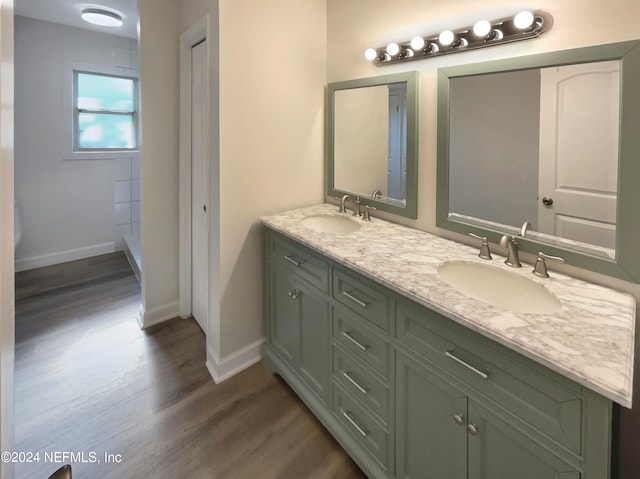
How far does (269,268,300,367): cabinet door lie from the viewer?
1854mm

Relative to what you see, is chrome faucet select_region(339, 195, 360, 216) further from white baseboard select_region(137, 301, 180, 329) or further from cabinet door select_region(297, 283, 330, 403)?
white baseboard select_region(137, 301, 180, 329)

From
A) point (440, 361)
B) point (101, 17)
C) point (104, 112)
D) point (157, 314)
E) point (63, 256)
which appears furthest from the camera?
point (104, 112)

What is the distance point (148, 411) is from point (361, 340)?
3.94 feet

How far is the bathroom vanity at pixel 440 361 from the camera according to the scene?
79 cm

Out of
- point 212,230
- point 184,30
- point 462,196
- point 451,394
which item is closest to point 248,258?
point 212,230

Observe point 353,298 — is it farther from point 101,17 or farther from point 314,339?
point 101,17

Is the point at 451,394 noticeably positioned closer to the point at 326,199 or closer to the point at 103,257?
the point at 326,199

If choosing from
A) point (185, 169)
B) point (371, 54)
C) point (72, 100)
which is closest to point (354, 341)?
point (371, 54)

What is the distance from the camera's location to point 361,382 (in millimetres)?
1429

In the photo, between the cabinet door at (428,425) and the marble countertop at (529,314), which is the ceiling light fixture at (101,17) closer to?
the marble countertop at (529,314)

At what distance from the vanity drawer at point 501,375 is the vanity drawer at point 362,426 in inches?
16.5

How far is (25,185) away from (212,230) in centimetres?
285

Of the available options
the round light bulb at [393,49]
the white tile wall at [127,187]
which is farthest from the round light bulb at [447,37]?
the white tile wall at [127,187]

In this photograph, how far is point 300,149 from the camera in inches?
88.4
